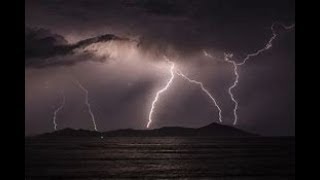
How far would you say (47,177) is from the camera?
119 ft
